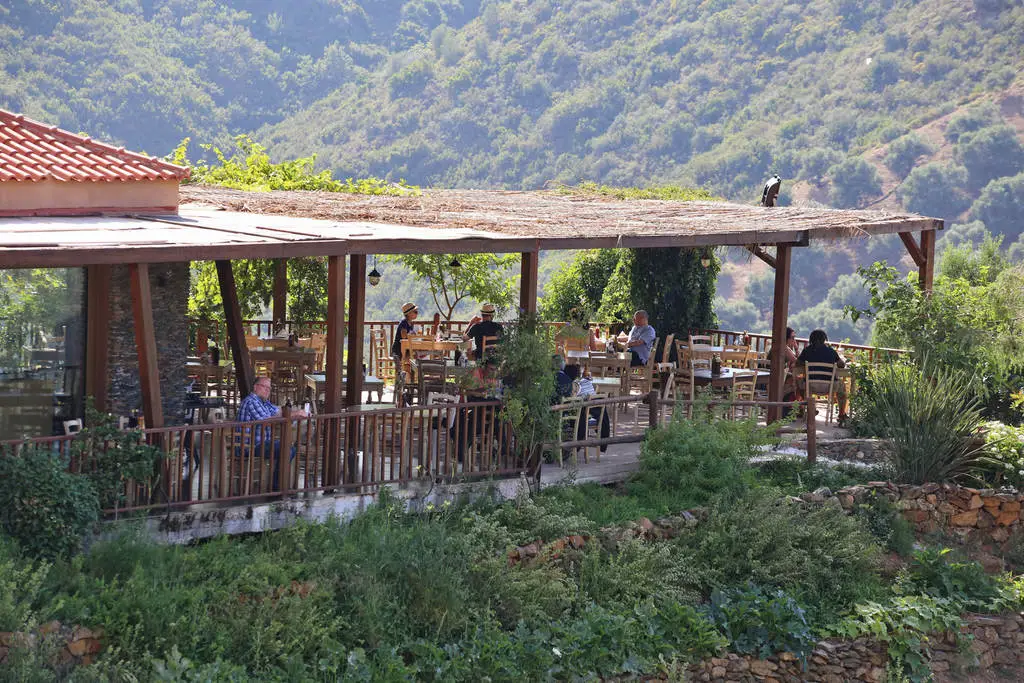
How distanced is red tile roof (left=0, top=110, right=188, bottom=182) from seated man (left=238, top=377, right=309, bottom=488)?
2.67m

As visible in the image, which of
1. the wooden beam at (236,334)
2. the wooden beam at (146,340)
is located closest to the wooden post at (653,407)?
the wooden beam at (236,334)

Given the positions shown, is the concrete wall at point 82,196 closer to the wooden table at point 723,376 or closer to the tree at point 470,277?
the wooden table at point 723,376

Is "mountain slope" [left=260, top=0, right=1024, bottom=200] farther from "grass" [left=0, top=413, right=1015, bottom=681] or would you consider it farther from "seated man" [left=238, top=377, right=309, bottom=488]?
"seated man" [left=238, top=377, right=309, bottom=488]

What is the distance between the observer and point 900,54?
5738 cm

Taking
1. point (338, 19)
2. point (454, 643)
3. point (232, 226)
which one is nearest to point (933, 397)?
point (454, 643)

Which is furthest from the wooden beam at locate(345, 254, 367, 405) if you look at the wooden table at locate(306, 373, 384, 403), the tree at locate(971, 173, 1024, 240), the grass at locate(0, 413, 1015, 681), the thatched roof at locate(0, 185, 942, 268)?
the tree at locate(971, 173, 1024, 240)

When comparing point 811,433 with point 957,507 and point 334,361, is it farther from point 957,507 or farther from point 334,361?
point 334,361

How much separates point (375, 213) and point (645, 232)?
2973 mm

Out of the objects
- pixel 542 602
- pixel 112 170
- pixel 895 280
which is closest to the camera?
pixel 542 602

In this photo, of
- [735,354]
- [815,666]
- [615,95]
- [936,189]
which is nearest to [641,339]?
[735,354]

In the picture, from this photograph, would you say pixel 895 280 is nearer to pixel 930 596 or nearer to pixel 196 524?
pixel 930 596

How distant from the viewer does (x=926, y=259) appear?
1642 cm

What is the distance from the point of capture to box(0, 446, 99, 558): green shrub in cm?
871

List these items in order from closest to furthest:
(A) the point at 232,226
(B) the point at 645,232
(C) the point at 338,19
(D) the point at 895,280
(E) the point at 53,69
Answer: (A) the point at 232,226
(B) the point at 645,232
(D) the point at 895,280
(E) the point at 53,69
(C) the point at 338,19
